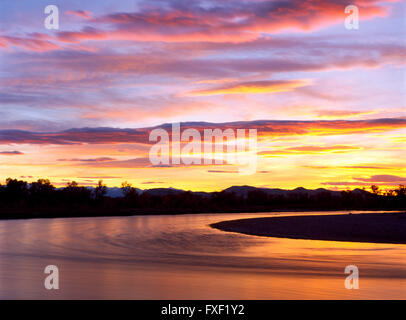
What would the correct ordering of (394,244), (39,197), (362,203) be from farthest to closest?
(362,203) < (39,197) < (394,244)

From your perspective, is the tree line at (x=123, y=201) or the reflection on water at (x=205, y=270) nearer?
the reflection on water at (x=205, y=270)

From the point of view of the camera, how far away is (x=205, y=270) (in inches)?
742

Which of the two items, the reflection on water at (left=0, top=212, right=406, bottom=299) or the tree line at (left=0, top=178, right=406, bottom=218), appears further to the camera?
the tree line at (left=0, top=178, right=406, bottom=218)

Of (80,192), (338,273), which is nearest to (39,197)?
(80,192)

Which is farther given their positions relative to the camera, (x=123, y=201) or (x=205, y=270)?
(x=123, y=201)

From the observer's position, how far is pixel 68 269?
19.1m

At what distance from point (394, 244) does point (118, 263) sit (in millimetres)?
16994

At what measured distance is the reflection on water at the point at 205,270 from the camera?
562 inches

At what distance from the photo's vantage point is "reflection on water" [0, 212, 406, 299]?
14.3m
